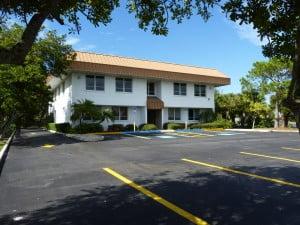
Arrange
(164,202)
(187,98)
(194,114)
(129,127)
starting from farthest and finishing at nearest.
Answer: (194,114) < (187,98) < (129,127) < (164,202)

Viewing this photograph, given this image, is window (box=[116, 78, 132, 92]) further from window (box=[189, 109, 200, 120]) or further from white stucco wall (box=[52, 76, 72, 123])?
window (box=[189, 109, 200, 120])

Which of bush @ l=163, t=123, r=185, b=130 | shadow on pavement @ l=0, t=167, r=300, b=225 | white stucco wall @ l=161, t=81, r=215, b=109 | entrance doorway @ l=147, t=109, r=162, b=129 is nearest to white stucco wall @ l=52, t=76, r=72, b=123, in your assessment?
entrance doorway @ l=147, t=109, r=162, b=129

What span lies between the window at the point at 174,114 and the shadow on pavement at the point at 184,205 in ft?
97.3

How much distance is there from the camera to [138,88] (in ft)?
122

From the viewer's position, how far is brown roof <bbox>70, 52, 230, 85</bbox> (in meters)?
33.3

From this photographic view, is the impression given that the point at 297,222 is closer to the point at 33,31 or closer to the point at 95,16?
the point at 33,31

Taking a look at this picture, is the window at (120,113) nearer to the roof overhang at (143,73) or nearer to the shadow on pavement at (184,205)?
the roof overhang at (143,73)

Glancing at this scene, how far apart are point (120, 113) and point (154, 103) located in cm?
357

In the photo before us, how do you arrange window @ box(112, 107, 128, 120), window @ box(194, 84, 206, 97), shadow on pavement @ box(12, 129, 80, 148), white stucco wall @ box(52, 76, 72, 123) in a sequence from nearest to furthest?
shadow on pavement @ box(12, 129, 80, 148), white stucco wall @ box(52, 76, 72, 123), window @ box(112, 107, 128, 120), window @ box(194, 84, 206, 97)

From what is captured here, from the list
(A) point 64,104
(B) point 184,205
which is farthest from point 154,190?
(A) point 64,104

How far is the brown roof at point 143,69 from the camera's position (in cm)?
3328

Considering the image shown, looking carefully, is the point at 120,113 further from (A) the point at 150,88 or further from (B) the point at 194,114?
(B) the point at 194,114

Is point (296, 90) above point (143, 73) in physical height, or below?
below

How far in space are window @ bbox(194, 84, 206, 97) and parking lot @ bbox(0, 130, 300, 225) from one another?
26.4 m
